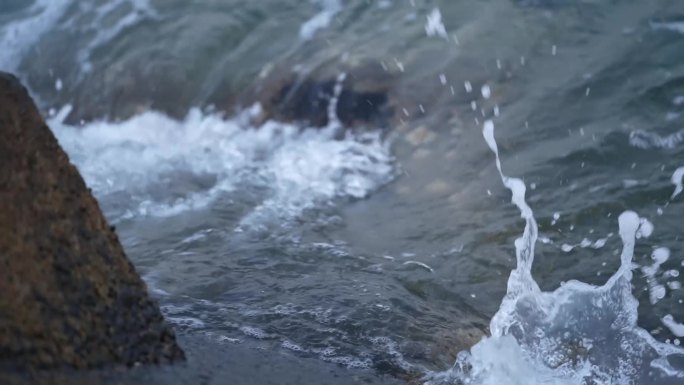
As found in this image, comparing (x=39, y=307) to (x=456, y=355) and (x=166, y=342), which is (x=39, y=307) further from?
(x=456, y=355)

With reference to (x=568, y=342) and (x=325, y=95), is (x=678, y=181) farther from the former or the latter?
(x=325, y=95)

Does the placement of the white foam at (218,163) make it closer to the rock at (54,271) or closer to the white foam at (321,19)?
the white foam at (321,19)

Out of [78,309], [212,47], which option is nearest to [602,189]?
[78,309]

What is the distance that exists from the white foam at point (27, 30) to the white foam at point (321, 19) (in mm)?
2912

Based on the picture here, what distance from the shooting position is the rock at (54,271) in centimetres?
204

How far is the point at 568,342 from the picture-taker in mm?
3768

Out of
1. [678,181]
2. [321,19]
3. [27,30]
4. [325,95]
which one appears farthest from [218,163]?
[27,30]

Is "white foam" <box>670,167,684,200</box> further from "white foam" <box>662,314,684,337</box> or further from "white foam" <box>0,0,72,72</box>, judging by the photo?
"white foam" <box>0,0,72,72</box>

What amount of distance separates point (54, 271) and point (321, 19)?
6.10m

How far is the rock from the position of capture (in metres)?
2.04

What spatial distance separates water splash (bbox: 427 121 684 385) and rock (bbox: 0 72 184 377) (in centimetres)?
128

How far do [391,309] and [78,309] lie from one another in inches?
73.5

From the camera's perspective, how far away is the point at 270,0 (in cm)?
851

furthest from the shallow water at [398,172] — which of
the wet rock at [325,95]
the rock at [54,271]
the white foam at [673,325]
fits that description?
the rock at [54,271]
